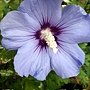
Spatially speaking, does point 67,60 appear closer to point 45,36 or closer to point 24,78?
point 45,36

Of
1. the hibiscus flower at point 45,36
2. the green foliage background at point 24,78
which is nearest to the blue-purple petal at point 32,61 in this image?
the hibiscus flower at point 45,36

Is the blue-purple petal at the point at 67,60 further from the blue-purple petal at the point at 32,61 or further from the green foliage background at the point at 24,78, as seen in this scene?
the green foliage background at the point at 24,78

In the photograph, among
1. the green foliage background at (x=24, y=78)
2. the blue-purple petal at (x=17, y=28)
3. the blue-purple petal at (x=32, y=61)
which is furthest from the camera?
the green foliage background at (x=24, y=78)

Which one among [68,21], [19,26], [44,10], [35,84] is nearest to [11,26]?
[19,26]

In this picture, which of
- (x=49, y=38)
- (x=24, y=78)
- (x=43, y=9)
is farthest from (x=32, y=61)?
(x=24, y=78)

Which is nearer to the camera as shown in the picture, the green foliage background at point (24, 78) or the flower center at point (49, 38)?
the flower center at point (49, 38)

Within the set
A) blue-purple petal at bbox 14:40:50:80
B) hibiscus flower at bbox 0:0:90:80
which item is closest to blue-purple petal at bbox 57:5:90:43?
hibiscus flower at bbox 0:0:90:80

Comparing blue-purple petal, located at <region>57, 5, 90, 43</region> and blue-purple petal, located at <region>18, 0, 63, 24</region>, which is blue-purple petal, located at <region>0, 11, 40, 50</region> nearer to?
blue-purple petal, located at <region>18, 0, 63, 24</region>
